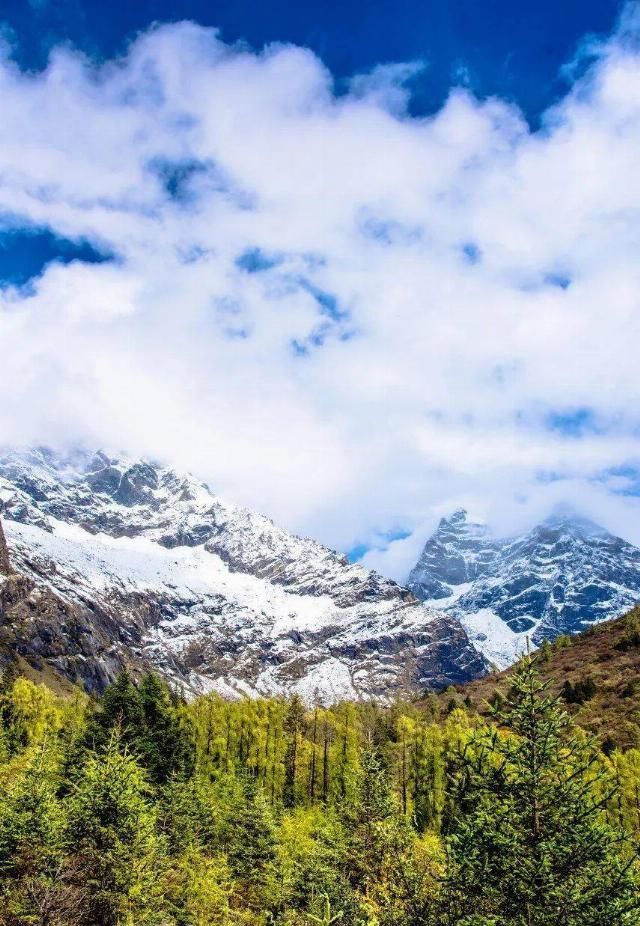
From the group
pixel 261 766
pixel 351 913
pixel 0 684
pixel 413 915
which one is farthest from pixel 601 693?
pixel 0 684

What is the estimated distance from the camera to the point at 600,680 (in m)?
93.4

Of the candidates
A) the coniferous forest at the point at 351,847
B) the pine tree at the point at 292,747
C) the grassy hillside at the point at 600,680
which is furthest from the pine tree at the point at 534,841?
the pine tree at the point at 292,747

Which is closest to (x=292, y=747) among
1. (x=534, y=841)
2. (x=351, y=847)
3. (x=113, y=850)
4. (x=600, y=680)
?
(x=600, y=680)

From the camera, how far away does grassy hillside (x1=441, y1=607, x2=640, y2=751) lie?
243 feet

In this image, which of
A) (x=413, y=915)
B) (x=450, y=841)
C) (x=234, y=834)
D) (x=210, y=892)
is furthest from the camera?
(x=234, y=834)

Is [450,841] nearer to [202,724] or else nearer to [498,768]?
[498,768]

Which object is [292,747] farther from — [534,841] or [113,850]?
[534,841]

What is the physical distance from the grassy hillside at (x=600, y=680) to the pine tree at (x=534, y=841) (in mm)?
41701

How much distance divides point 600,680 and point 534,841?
304 ft

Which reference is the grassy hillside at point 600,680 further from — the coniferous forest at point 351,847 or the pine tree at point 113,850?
the pine tree at point 113,850

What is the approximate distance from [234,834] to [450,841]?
34.4 m

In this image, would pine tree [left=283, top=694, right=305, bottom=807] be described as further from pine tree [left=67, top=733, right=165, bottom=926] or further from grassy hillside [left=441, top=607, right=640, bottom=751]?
pine tree [left=67, top=733, right=165, bottom=926]

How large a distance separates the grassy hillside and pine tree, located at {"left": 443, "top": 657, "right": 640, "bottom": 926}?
137 feet

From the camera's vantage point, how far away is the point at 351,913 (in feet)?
94.9
